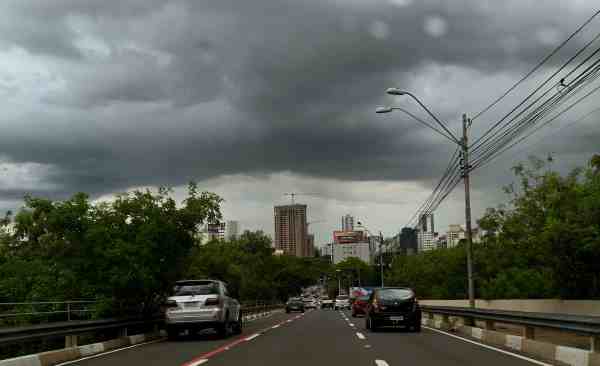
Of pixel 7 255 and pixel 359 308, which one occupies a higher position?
pixel 7 255

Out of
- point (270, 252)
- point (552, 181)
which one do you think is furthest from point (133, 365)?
point (270, 252)

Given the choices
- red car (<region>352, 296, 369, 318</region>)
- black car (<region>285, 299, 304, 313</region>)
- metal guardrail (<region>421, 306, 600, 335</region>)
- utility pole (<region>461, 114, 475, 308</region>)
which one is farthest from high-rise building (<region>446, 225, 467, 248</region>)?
metal guardrail (<region>421, 306, 600, 335</region>)

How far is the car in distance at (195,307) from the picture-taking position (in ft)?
63.3

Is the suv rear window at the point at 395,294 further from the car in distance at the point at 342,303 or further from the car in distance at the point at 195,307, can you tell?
the car in distance at the point at 342,303

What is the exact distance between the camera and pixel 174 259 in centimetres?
2425

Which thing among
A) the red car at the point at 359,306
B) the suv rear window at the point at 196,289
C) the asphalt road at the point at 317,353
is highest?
the suv rear window at the point at 196,289

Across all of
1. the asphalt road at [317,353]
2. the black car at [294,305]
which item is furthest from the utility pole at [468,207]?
the black car at [294,305]

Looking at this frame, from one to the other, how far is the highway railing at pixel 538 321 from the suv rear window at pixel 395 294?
171cm

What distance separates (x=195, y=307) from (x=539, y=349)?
963 centimetres

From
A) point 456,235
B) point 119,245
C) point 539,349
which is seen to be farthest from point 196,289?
point 456,235

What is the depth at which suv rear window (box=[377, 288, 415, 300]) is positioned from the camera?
74.6 ft

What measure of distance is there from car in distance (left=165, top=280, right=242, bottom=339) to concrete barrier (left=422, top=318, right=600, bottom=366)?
7397 mm

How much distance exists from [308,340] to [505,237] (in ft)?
85.9

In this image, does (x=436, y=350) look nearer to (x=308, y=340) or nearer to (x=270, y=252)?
(x=308, y=340)
